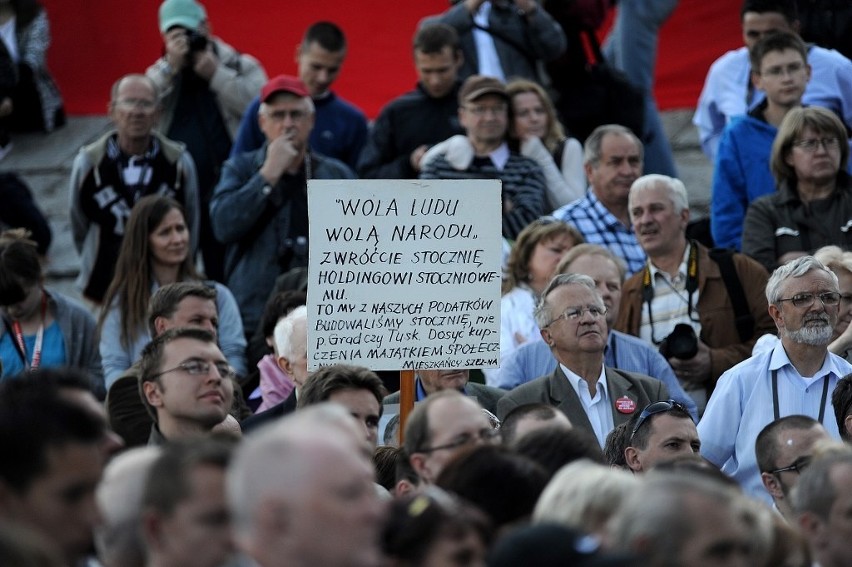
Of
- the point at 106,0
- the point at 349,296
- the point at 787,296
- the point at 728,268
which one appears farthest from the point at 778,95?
the point at 106,0

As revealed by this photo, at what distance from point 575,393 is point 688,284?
146cm

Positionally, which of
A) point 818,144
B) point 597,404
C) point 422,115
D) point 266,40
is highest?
point 266,40

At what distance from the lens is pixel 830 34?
11.9 metres

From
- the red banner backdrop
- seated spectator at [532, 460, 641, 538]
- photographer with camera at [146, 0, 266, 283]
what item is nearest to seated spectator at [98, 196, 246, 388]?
photographer with camera at [146, 0, 266, 283]

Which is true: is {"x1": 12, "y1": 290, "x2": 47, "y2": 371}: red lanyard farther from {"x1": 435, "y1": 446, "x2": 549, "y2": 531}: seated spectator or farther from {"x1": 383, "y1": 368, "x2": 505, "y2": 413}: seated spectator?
{"x1": 435, "y1": 446, "x2": 549, "y2": 531}: seated spectator

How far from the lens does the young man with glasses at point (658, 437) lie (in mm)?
6852

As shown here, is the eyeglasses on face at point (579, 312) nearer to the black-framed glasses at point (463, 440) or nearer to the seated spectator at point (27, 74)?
the black-framed glasses at point (463, 440)

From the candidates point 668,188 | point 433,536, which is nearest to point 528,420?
point 433,536

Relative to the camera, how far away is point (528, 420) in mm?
6117

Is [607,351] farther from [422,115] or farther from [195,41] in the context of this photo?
[195,41]

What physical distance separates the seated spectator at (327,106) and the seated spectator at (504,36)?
2.17ft

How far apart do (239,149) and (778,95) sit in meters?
3.42

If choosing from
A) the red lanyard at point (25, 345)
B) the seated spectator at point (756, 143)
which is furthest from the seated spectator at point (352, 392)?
the seated spectator at point (756, 143)

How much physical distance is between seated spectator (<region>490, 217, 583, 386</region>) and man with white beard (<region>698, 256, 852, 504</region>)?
1.57 m
